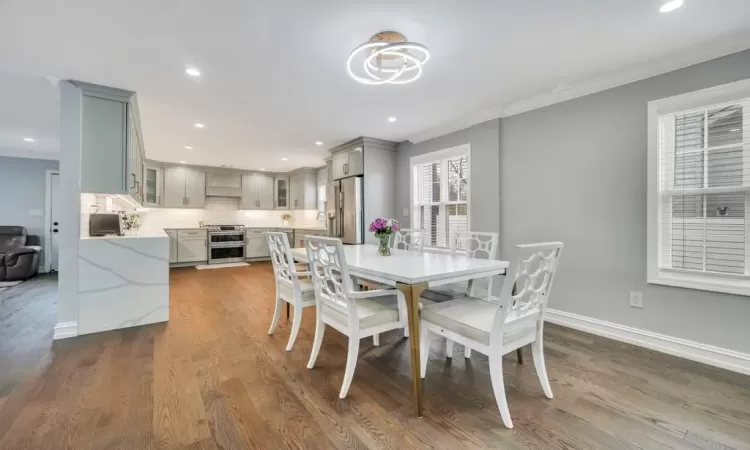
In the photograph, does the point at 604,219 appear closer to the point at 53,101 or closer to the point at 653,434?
the point at 653,434

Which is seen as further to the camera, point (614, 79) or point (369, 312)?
point (614, 79)

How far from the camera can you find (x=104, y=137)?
2.92m

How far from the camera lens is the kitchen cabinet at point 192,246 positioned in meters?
6.72

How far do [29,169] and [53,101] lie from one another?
370cm

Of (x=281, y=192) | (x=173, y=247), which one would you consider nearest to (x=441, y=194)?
(x=281, y=192)

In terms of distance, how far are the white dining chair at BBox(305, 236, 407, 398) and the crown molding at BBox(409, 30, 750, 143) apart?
2.55 meters

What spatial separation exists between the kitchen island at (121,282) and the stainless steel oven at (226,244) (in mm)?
4013

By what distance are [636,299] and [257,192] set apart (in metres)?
7.40

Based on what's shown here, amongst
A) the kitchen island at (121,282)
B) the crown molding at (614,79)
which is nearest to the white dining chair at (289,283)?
the kitchen island at (121,282)

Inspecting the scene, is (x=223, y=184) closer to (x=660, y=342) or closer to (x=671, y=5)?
(x=671, y=5)

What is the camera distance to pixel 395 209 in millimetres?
5152

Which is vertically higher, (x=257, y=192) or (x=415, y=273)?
(x=257, y=192)

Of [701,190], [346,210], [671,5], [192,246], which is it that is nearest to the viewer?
[671,5]

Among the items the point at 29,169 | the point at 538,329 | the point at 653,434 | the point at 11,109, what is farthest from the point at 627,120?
the point at 29,169
